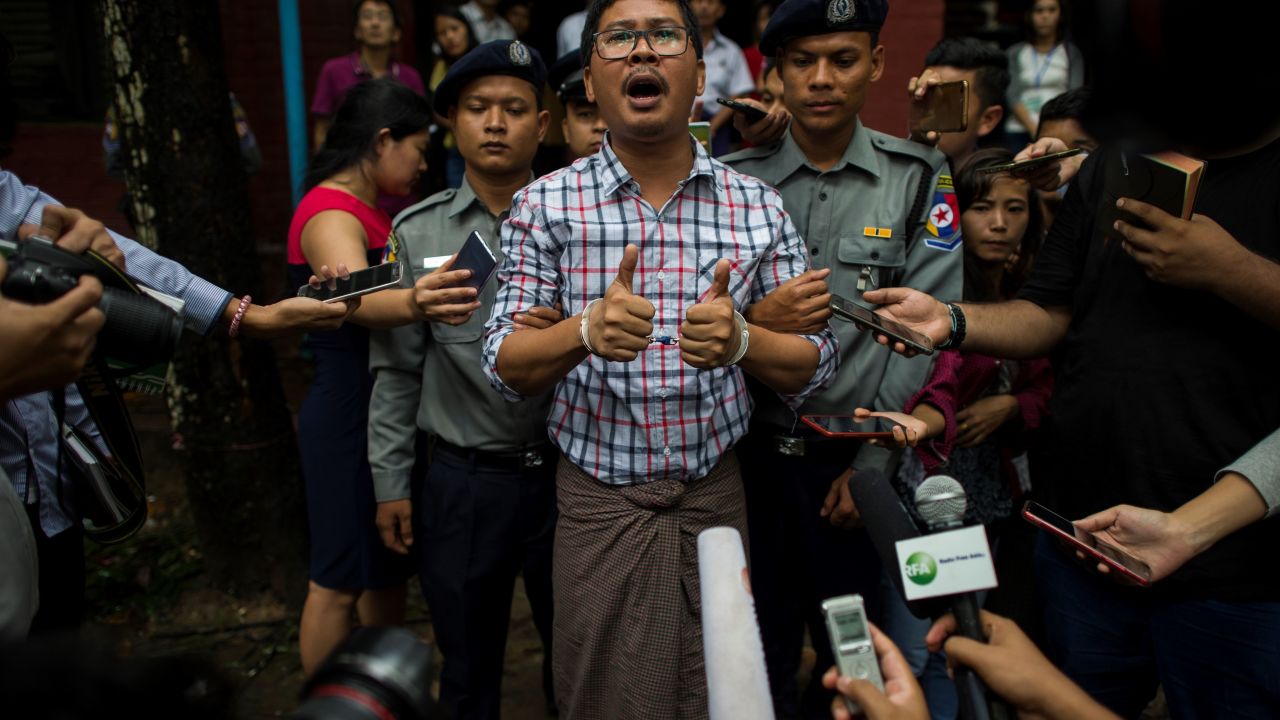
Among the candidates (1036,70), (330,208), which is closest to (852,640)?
(330,208)

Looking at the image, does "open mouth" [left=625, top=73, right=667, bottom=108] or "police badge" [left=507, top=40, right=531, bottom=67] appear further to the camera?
"police badge" [left=507, top=40, right=531, bottom=67]

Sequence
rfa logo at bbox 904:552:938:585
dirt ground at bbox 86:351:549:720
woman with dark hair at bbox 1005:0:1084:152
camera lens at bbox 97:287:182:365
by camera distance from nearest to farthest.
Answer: rfa logo at bbox 904:552:938:585
camera lens at bbox 97:287:182:365
dirt ground at bbox 86:351:549:720
woman with dark hair at bbox 1005:0:1084:152

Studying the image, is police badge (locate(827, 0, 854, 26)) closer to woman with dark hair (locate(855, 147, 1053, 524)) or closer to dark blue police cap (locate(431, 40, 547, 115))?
woman with dark hair (locate(855, 147, 1053, 524))

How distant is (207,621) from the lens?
4.04m

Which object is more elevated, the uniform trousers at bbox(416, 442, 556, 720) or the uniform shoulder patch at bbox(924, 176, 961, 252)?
the uniform shoulder patch at bbox(924, 176, 961, 252)

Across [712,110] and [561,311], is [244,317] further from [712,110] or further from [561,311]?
[712,110]

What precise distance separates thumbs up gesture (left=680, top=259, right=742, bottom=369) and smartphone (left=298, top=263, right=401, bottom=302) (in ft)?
2.73

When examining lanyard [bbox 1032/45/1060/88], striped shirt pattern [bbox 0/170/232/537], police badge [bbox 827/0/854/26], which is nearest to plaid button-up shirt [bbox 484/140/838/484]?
police badge [bbox 827/0/854/26]

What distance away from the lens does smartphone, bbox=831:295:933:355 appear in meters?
2.24

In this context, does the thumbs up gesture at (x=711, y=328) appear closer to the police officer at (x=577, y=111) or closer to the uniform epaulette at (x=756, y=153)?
the uniform epaulette at (x=756, y=153)

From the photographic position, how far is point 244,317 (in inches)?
96.9

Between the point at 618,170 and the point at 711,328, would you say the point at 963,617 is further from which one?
the point at 618,170

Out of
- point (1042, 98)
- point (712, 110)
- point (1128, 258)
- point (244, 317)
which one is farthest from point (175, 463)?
point (1042, 98)

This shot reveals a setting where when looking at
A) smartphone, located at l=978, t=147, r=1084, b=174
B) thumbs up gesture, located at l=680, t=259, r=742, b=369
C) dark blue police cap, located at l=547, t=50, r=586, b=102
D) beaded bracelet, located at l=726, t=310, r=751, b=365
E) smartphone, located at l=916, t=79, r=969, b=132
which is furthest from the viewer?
dark blue police cap, located at l=547, t=50, r=586, b=102
